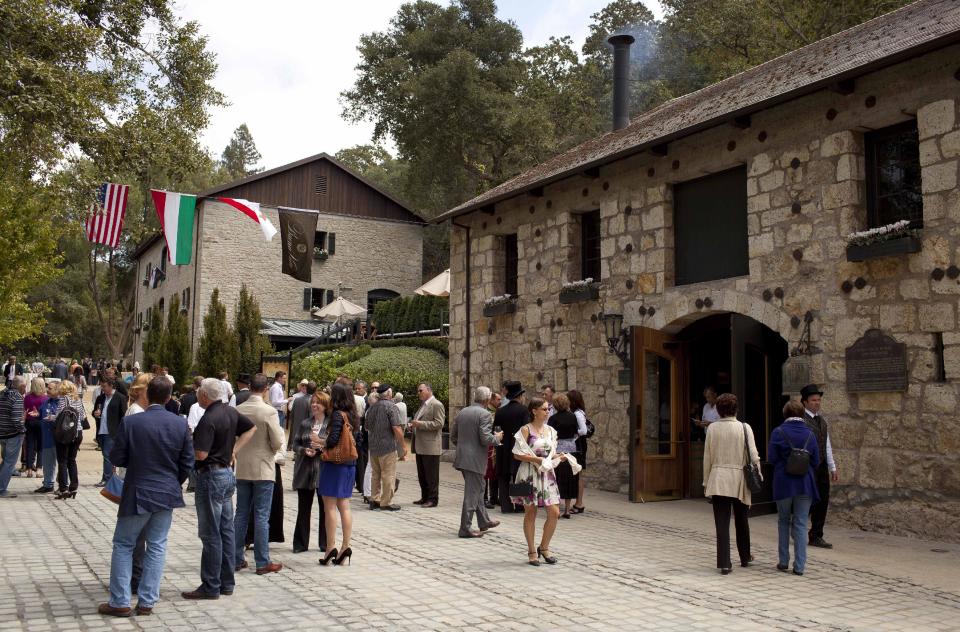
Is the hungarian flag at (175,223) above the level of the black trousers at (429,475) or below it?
above

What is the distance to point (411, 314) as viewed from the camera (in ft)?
94.2

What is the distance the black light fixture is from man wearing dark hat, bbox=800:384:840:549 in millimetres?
4622

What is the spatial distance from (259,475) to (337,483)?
0.81 meters

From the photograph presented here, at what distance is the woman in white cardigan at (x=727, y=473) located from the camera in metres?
7.62

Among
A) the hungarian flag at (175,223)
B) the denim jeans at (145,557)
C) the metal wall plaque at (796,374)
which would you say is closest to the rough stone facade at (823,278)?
the metal wall plaque at (796,374)

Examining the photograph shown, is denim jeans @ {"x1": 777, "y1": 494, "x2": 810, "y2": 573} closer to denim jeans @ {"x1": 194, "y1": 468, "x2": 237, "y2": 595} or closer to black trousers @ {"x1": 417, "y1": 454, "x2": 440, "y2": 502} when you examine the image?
denim jeans @ {"x1": 194, "y1": 468, "x2": 237, "y2": 595}

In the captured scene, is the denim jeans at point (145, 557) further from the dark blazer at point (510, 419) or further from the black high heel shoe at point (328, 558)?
the dark blazer at point (510, 419)

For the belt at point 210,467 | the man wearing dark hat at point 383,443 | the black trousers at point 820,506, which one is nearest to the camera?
the belt at point 210,467

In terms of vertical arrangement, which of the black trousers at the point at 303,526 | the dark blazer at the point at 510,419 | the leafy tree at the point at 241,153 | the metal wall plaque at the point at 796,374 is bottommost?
the black trousers at the point at 303,526

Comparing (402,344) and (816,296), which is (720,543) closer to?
(816,296)

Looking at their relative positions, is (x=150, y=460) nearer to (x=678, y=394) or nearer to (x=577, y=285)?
(x=678, y=394)

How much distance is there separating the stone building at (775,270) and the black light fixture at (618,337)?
0.04 m

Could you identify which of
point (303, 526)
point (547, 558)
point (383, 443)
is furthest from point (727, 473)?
point (383, 443)

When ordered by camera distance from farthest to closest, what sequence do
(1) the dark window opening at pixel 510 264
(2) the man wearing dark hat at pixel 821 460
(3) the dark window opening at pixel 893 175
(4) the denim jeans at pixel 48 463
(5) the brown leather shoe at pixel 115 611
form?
(1) the dark window opening at pixel 510 264 → (4) the denim jeans at pixel 48 463 → (3) the dark window opening at pixel 893 175 → (2) the man wearing dark hat at pixel 821 460 → (5) the brown leather shoe at pixel 115 611
